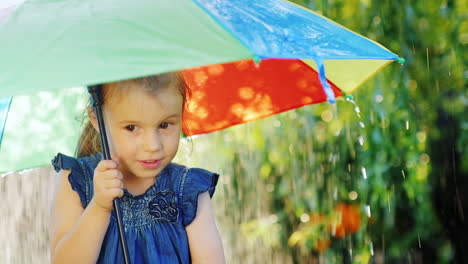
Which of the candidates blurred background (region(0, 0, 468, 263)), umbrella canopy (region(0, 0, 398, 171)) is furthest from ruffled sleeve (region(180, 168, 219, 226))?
blurred background (region(0, 0, 468, 263))

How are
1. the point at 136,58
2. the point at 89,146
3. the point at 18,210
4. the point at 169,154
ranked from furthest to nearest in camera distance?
the point at 18,210
the point at 89,146
the point at 169,154
the point at 136,58

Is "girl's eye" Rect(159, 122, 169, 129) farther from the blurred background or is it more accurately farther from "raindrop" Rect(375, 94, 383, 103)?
"raindrop" Rect(375, 94, 383, 103)

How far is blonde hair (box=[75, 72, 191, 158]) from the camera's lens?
2.29 metres

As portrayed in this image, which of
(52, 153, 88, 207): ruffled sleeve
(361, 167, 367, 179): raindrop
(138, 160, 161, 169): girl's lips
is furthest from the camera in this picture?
(361, 167, 367, 179): raindrop

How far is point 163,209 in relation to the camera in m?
2.50

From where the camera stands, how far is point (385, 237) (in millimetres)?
4164

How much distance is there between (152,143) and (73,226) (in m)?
0.39

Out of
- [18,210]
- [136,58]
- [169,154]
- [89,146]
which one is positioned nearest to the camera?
[136,58]

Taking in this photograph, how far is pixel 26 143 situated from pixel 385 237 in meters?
2.18

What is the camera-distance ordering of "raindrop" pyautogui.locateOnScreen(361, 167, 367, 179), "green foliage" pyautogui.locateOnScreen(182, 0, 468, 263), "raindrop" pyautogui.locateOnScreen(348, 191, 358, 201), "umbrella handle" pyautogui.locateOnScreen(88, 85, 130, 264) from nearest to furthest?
"umbrella handle" pyautogui.locateOnScreen(88, 85, 130, 264) < "green foliage" pyautogui.locateOnScreen(182, 0, 468, 263) < "raindrop" pyautogui.locateOnScreen(361, 167, 367, 179) < "raindrop" pyautogui.locateOnScreen(348, 191, 358, 201)

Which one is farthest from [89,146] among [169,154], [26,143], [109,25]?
[109,25]

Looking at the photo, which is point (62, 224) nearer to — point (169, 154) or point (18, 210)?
point (169, 154)

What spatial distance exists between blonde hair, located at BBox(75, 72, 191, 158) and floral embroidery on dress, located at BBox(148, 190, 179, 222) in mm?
347

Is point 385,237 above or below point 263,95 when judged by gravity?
below
